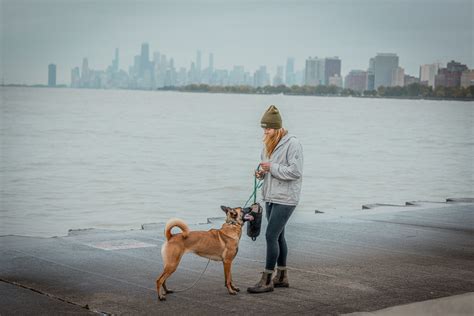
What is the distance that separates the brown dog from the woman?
0.28 m

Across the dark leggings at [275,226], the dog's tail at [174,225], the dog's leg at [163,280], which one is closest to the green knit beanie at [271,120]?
the dark leggings at [275,226]

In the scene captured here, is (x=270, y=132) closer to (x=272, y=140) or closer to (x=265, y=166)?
(x=272, y=140)

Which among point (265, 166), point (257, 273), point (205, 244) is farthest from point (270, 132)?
point (257, 273)

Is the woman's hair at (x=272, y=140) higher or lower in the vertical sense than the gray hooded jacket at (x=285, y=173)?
higher

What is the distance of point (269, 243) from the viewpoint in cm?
941

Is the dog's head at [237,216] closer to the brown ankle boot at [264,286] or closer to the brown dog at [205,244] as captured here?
the brown dog at [205,244]

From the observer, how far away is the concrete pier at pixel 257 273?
897cm

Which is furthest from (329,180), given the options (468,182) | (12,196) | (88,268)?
(88,268)

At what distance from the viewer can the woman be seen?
30.3ft

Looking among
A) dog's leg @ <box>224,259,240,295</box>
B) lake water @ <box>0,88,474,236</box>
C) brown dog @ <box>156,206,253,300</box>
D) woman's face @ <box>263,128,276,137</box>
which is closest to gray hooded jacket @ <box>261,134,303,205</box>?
woman's face @ <box>263,128,276,137</box>

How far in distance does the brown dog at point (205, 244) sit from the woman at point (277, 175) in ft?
0.93

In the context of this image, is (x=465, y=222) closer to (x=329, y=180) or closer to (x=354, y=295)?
(x=354, y=295)

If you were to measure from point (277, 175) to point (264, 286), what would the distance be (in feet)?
3.74

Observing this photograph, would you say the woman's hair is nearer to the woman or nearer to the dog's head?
the woman
